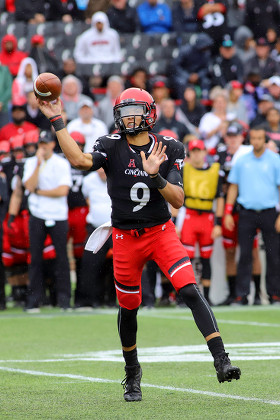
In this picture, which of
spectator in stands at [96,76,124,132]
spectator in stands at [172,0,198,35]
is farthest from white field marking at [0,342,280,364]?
spectator in stands at [172,0,198,35]

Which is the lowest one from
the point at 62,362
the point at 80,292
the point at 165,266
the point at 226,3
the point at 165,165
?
the point at 80,292

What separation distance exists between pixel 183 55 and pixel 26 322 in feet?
28.9

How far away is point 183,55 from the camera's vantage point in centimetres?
1820

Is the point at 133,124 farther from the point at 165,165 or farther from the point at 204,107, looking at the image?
Answer: the point at 204,107

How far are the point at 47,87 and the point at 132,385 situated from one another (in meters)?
1.91

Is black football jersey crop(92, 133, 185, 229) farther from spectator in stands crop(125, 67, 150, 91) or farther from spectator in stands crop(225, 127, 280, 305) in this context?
spectator in stands crop(125, 67, 150, 91)

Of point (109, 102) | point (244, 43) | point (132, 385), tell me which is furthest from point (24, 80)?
point (132, 385)

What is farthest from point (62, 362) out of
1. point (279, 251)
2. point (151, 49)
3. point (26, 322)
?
point (151, 49)

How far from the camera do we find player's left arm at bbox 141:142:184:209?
17.6 ft

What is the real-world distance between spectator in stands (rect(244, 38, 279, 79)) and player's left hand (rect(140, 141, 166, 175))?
13.0m

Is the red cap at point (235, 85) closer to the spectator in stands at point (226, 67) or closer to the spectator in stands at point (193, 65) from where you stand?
the spectator in stands at point (226, 67)

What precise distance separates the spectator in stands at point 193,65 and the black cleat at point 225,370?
12957mm

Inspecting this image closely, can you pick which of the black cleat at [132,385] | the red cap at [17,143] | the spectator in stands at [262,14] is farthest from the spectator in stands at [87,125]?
the black cleat at [132,385]

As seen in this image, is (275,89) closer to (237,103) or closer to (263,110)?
(237,103)
